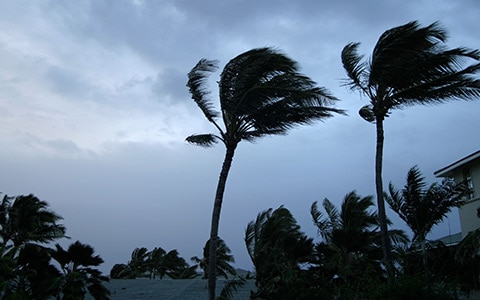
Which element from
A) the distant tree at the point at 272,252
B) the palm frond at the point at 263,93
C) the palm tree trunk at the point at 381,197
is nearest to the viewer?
the palm tree trunk at the point at 381,197

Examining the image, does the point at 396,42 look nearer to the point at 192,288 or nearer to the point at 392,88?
the point at 392,88

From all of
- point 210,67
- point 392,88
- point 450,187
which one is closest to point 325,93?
point 392,88

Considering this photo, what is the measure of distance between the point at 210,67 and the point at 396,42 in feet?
20.6

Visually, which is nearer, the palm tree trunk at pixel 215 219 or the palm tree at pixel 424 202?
the palm tree trunk at pixel 215 219

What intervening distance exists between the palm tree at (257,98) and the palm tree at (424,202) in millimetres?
5127

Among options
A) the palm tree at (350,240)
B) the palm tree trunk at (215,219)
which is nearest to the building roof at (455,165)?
the palm tree at (350,240)

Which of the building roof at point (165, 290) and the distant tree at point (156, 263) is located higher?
the distant tree at point (156, 263)

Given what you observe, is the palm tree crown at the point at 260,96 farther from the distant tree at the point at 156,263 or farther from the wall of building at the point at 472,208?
the distant tree at the point at 156,263

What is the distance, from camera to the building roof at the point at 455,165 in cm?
2027

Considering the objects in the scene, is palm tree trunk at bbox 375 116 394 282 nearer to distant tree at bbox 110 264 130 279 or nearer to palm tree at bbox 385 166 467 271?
palm tree at bbox 385 166 467 271

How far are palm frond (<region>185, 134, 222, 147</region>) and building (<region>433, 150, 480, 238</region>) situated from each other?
426 inches

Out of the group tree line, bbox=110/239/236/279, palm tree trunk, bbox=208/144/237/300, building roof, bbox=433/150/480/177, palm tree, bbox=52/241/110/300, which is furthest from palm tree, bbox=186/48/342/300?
tree line, bbox=110/239/236/279

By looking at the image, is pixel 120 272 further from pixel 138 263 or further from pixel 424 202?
pixel 424 202

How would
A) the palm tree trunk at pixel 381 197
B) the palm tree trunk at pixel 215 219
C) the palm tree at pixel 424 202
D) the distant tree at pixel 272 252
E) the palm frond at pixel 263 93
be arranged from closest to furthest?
the palm tree trunk at pixel 381 197 → the palm tree trunk at pixel 215 219 → the palm frond at pixel 263 93 → the palm tree at pixel 424 202 → the distant tree at pixel 272 252
